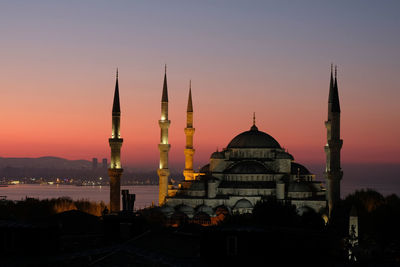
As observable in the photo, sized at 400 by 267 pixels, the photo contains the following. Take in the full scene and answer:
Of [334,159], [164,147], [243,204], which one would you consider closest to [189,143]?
[164,147]

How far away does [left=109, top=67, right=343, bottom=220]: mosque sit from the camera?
3177 inches

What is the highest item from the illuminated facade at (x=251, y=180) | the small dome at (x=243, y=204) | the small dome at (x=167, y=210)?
the illuminated facade at (x=251, y=180)

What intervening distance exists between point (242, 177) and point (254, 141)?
7507 mm

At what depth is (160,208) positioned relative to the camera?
82.9 m

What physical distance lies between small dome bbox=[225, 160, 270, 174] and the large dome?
3.50 metres

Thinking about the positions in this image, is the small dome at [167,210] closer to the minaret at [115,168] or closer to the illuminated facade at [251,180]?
the illuminated facade at [251,180]

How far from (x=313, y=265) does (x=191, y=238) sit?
28.9 ft

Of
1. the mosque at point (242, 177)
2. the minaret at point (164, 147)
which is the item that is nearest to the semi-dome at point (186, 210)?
the mosque at point (242, 177)

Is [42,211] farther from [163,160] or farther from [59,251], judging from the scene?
[59,251]

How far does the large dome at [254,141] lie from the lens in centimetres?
Result: 9475

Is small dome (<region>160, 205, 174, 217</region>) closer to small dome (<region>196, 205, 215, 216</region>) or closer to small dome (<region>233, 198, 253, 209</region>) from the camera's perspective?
small dome (<region>196, 205, 215, 216</region>)

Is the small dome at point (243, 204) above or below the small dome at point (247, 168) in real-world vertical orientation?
below

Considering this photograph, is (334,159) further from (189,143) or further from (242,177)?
(189,143)

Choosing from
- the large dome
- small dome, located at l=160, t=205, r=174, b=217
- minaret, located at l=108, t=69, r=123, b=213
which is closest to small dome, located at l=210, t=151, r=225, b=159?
the large dome
